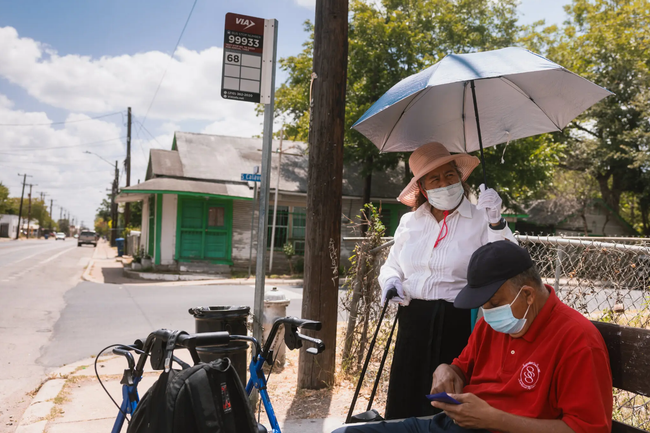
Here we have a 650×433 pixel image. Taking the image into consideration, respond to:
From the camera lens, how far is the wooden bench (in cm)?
199

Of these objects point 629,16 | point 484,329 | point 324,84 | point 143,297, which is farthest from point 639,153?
point 484,329

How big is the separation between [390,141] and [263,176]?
1.18 m

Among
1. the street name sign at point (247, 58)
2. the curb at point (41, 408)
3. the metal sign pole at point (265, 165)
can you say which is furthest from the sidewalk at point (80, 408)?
the street name sign at point (247, 58)

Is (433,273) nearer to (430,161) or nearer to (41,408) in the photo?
(430,161)

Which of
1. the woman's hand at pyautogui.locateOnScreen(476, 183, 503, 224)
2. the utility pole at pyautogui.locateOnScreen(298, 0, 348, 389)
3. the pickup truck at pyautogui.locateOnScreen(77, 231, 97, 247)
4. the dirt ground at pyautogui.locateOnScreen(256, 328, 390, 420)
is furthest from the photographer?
the pickup truck at pyautogui.locateOnScreen(77, 231, 97, 247)

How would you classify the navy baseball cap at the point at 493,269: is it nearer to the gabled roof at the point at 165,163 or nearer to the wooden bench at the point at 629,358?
the wooden bench at the point at 629,358

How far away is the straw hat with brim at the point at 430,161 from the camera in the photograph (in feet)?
9.53

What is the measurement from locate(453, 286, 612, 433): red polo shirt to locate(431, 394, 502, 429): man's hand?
5.0 inches

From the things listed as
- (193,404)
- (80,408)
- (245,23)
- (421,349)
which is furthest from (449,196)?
(80,408)

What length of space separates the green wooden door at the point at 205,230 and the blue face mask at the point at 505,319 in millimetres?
17807

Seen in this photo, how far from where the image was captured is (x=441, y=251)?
2.80 metres

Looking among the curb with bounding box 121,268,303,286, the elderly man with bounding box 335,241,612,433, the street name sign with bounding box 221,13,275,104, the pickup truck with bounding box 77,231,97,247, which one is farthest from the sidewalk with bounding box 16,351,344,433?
the pickup truck with bounding box 77,231,97,247

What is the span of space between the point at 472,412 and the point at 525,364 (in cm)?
28

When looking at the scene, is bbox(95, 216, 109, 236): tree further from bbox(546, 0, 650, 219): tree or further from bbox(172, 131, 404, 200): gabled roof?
bbox(546, 0, 650, 219): tree
